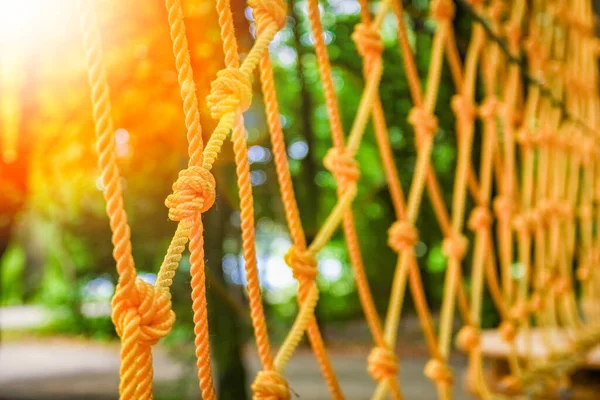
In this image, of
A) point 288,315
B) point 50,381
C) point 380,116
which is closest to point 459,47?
point 380,116

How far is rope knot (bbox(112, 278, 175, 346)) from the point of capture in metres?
0.40

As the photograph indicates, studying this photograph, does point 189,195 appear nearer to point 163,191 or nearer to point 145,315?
point 145,315

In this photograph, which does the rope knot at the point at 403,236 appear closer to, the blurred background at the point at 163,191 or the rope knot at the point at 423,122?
the rope knot at the point at 423,122

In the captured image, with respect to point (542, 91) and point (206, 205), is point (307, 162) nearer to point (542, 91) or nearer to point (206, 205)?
point (542, 91)

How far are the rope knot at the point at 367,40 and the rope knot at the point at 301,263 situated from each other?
290 millimetres

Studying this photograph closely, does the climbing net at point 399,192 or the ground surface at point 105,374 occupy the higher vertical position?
the ground surface at point 105,374

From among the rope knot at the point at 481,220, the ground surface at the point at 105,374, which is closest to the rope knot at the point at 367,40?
the rope knot at the point at 481,220

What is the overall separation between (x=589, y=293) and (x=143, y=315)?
1.36m

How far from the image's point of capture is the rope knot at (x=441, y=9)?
0.91 metres

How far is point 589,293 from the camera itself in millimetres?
1513

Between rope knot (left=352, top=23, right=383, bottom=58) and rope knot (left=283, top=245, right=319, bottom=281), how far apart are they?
11.4 inches

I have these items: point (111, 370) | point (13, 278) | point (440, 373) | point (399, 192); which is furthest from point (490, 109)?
point (13, 278)

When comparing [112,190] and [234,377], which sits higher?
[234,377]

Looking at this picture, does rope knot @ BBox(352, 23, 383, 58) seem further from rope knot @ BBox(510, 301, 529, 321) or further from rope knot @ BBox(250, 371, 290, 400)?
rope knot @ BBox(510, 301, 529, 321)
